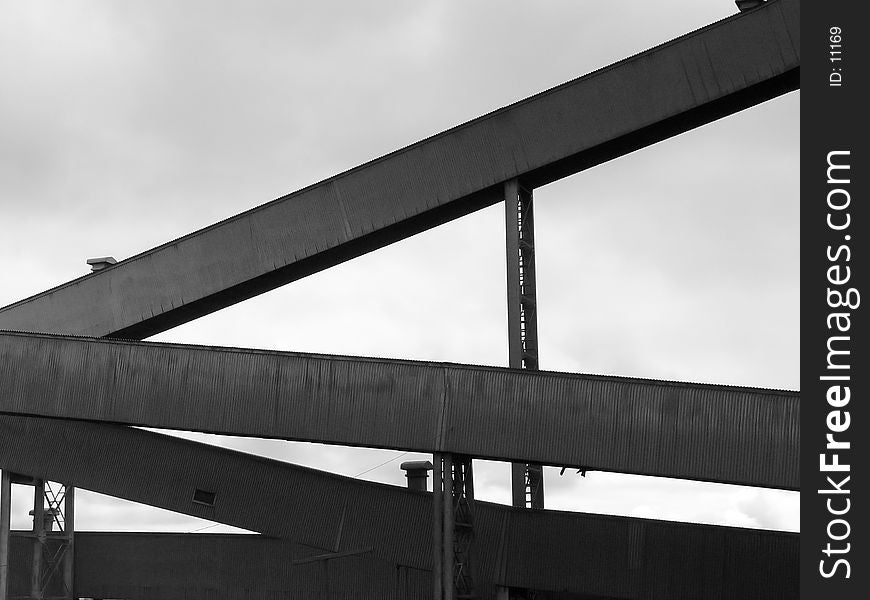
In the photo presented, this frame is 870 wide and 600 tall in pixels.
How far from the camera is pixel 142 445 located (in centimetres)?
3009

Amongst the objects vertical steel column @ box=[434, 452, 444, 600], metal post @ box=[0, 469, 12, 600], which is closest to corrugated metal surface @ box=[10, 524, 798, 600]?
vertical steel column @ box=[434, 452, 444, 600]

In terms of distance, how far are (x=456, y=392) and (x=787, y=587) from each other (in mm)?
8982

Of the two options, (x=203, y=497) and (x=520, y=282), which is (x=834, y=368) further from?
(x=203, y=497)

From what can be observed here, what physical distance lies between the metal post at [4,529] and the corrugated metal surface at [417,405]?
3372 millimetres

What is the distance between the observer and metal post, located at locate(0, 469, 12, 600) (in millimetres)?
29000

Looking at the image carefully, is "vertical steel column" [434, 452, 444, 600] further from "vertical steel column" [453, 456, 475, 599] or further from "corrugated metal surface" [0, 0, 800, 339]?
"corrugated metal surface" [0, 0, 800, 339]

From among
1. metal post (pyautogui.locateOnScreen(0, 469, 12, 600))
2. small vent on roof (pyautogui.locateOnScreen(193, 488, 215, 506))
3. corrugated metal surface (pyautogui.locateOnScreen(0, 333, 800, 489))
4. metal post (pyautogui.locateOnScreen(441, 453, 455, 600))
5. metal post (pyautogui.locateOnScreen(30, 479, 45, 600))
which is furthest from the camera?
metal post (pyautogui.locateOnScreen(30, 479, 45, 600))

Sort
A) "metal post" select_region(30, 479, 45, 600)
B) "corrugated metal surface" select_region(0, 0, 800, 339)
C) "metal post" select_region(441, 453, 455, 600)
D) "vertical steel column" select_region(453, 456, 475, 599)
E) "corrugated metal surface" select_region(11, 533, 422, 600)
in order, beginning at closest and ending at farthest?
"metal post" select_region(441, 453, 455, 600) < "vertical steel column" select_region(453, 456, 475, 599) < "corrugated metal surface" select_region(0, 0, 800, 339) < "corrugated metal surface" select_region(11, 533, 422, 600) < "metal post" select_region(30, 479, 45, 600)

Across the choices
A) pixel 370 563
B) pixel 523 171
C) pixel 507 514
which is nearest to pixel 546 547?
pixel 507 514

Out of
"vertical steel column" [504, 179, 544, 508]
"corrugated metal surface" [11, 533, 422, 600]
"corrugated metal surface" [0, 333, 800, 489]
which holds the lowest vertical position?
"corrugated metal surface" [11, 533, 422, 600]

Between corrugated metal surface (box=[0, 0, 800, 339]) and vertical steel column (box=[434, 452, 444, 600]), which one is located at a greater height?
corrugated metal surface (box=[0, 0, 800, 339])

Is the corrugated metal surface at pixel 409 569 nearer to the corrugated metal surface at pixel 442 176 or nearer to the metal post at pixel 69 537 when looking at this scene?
the metal post at pixel 69 537

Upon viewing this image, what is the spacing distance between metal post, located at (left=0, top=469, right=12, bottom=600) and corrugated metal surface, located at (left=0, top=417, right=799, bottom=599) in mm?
1310

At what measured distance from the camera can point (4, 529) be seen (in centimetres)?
2906
